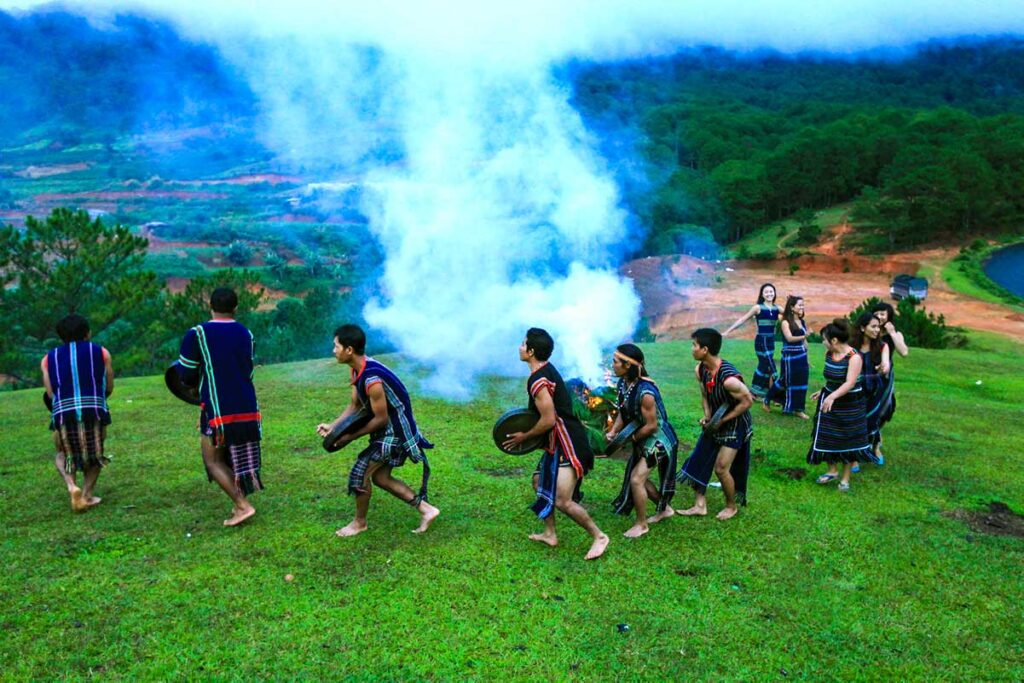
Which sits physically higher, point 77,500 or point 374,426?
point 374,426

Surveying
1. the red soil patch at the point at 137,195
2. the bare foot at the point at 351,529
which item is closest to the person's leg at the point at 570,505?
the bare foot at the point at 351,529

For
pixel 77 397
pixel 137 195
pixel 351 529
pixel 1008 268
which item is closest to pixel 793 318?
pixel 351 529

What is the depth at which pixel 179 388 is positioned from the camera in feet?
21.0

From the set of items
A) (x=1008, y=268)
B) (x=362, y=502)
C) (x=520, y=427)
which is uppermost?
(x=520, y=427)

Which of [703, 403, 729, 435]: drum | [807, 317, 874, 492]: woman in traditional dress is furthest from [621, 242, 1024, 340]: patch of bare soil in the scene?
[703, 403, 729, 435]: drum

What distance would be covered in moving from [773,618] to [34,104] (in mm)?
147534

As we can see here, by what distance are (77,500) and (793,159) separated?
69.6 meters

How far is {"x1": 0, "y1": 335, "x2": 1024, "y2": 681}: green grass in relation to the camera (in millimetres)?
4598

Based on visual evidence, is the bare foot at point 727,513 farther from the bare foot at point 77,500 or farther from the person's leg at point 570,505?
the bare foot at point 77,500

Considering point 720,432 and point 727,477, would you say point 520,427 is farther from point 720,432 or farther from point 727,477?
point 727,477

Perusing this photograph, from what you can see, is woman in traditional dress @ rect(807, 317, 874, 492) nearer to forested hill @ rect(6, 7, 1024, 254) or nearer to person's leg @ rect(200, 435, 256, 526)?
person's leg @ rect(200, 435, 256, 526)

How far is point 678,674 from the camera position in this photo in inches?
177

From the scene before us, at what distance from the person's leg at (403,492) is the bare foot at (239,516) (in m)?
1.13

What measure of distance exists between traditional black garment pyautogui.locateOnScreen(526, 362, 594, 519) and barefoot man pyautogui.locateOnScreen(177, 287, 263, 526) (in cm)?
237
